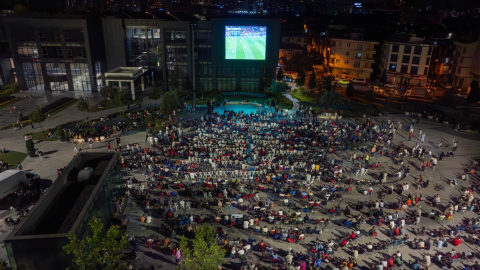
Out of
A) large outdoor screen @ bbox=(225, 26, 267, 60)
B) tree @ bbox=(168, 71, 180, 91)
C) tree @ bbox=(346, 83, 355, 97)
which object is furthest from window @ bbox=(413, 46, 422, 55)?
tree @ bbox=(168, 71, 180, 91)

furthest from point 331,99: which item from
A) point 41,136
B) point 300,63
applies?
point 41,136

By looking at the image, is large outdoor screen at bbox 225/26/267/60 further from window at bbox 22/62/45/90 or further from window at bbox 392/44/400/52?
window at bbox 22/62/45/90

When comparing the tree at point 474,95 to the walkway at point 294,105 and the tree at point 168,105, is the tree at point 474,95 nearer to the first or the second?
the walkway at point 294,105

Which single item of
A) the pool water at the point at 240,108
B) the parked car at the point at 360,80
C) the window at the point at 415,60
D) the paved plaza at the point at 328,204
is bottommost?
the paved plaza at the point at 328,204

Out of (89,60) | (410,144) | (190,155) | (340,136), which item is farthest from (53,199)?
(89,60)

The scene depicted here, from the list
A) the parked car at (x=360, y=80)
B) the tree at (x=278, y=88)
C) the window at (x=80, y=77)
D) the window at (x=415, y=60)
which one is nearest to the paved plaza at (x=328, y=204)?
the window at (x=80, y=77)
